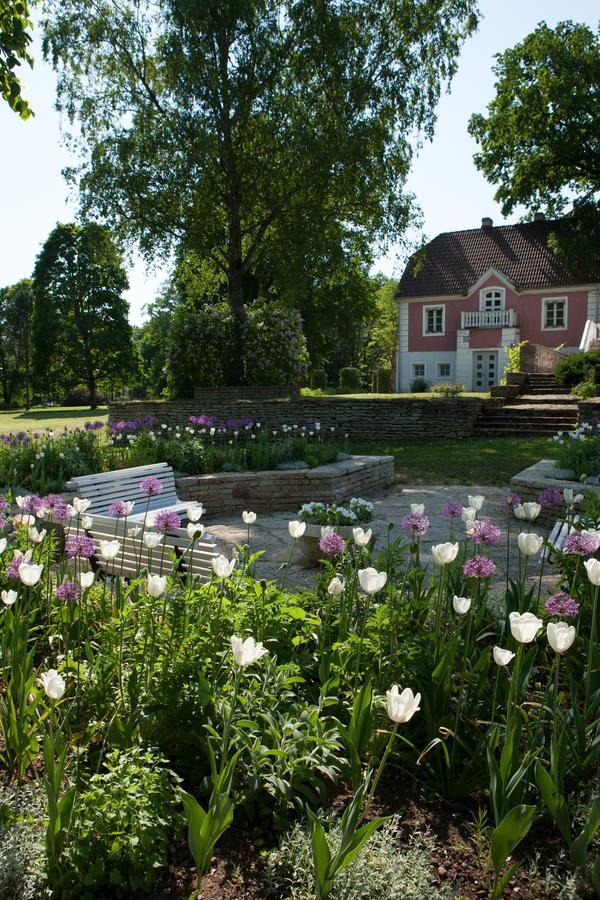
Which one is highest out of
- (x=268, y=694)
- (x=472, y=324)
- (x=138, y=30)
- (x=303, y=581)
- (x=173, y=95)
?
(x=138, y=30)

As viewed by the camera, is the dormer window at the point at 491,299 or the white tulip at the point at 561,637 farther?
the dormer window at the point at 491,299

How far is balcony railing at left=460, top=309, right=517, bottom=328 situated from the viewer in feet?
100

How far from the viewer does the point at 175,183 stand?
1700 cm

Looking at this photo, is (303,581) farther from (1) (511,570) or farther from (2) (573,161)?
(2) (573,161)

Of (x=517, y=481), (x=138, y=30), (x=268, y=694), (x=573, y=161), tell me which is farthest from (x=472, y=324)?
(x=268, y=694)

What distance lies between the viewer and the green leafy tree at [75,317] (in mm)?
34781

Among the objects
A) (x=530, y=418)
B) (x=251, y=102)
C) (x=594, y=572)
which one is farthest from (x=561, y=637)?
(x=251, y=102)

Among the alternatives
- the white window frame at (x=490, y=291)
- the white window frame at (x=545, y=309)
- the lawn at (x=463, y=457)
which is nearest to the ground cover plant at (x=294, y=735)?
the lawn at (x=463, y=457)

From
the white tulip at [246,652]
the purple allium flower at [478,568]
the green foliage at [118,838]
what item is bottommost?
the green foliage at [118,838]

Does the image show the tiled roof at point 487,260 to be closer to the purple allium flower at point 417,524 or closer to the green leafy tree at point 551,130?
the green leafy tree at point 551,130

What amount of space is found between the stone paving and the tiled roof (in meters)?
23.4

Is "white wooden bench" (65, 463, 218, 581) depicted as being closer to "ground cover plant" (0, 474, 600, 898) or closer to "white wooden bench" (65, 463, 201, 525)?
"white wooden bench" (65, 463, 201, 525)

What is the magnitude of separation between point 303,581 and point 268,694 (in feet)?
9.77

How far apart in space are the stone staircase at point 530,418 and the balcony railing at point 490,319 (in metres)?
13.7
